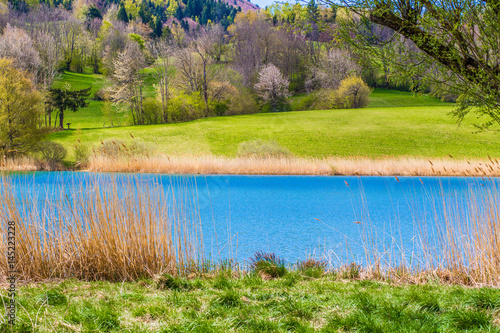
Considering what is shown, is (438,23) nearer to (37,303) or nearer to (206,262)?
(206,262)

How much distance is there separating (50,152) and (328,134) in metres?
18.3

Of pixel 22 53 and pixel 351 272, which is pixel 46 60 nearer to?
pixel 22 53

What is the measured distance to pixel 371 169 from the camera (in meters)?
16.8

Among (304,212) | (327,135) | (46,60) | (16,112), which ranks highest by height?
(46,60)

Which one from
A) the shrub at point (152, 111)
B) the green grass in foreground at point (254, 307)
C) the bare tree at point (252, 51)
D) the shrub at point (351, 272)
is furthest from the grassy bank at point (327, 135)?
the green grass in foreground at point (254, 307)

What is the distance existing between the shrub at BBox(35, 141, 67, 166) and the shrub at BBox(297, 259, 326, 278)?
60.2ft

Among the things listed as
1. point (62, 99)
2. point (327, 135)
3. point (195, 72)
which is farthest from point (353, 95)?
point (62, 99)

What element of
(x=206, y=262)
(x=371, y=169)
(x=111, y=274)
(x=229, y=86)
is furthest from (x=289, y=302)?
(x=229, y=86)

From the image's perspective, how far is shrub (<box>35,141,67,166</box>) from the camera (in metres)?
19.9

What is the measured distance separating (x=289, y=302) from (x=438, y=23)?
3.63 metres

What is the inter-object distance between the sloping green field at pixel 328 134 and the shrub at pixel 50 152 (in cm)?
368

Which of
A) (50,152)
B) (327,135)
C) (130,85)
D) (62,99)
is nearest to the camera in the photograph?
(50,152)

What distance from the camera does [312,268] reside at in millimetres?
5051

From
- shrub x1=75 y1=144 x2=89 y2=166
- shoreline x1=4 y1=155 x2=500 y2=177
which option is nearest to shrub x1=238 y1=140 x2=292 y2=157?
shoreline x1=4 y1=155 x2=500 y2=177
